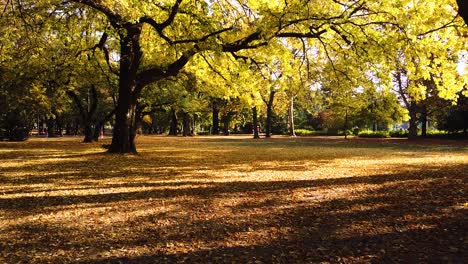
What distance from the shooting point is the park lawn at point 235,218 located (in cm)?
532

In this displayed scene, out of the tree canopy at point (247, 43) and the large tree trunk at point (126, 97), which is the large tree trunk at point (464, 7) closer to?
the tree canopy at point (247, 43)

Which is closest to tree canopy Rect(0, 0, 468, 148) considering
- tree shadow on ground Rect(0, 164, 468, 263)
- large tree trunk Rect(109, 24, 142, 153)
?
Answer: large tree trunk Rect(109, 24, 142, 153)

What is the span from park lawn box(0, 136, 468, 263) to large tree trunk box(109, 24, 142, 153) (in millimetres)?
7933

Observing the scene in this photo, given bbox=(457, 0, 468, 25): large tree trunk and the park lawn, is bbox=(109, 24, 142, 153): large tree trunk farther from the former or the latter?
bbox=(457, 0, 468, 25): large tree trunk

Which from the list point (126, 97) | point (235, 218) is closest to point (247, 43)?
point (126, 97)

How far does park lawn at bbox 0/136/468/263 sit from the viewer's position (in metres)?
5.32

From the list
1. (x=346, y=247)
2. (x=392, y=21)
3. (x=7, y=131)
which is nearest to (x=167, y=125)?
(x=7, y=131)

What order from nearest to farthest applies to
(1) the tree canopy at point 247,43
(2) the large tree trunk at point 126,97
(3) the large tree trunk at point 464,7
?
(3) the large tree trunk at point 464,7, (1) the tree canopy at point 247,43, (2) the large tree trunk at point 126,97

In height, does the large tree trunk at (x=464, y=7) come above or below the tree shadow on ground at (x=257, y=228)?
above

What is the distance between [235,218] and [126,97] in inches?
573

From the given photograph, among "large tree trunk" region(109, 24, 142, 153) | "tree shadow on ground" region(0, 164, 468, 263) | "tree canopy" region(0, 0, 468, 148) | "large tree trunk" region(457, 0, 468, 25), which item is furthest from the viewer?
"large tree trunk" region(109, 24, 142, 153)

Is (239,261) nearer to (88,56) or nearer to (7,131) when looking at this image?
(88,56)

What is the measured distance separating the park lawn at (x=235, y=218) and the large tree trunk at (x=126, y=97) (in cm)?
793

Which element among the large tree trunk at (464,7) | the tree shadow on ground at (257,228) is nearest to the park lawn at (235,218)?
the tree shadow on ground at (257,228)
